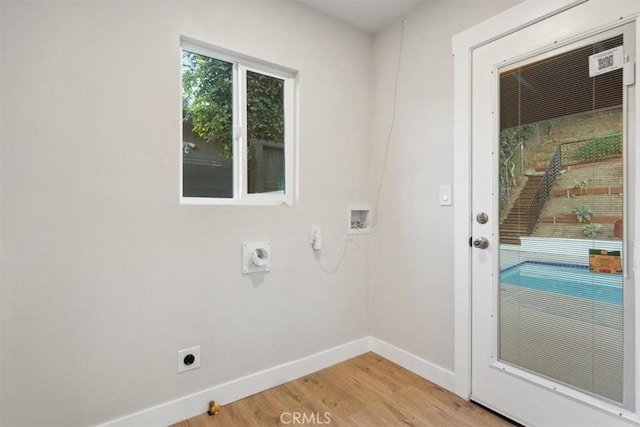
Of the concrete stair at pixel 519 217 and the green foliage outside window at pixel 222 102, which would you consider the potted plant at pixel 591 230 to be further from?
the green foliage outside window at pixel 222 102

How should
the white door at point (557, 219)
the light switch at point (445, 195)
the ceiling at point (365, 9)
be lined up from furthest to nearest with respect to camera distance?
the ceiling at point (365, 9)
the light switch at point (445, 195)
the white door at point (557, 219)

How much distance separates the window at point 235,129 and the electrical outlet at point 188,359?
30.4 inches

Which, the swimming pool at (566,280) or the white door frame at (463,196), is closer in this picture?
the swimming pool at (566,280)

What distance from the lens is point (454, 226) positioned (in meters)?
1.85

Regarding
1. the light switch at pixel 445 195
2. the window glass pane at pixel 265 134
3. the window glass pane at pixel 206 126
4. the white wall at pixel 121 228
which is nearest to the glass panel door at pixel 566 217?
the light switch at pixel 445 195

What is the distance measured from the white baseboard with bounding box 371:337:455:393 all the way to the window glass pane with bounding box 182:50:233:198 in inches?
60.1

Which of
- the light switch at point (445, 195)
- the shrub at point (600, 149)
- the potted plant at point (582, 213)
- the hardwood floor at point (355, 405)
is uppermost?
the shrub at point (600, 149)

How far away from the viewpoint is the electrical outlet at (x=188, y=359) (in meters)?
1.63

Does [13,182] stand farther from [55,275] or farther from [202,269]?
[202,269]

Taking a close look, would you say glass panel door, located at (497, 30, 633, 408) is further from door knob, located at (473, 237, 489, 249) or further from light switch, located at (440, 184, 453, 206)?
light switch, located at (440, 184, 453, 206)

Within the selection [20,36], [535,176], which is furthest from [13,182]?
[535,176]

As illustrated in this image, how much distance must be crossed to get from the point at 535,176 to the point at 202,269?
68.1 inches

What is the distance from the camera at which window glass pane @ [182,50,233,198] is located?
5.74 ft

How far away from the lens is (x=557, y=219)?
1.47 meters
